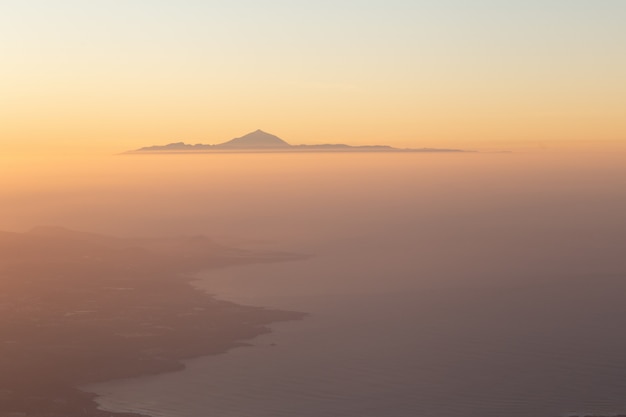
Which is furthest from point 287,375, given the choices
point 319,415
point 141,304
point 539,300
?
point 539,300

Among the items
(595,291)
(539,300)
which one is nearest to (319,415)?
(539,300)

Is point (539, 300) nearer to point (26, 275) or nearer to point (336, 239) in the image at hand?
point (26, 275)

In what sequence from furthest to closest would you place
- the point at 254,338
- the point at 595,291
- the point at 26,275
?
the point at 595,291 < the point at 26,275 < the point at 254,338

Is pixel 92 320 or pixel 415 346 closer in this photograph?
pixel 415 346

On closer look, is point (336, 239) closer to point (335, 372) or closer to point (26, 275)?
point (26, 275)

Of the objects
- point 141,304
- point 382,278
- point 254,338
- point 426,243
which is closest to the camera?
point 254,338

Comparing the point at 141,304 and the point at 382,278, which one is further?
the point at 382,278
